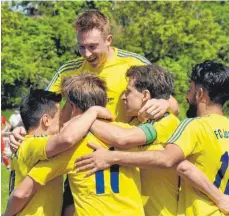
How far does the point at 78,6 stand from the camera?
50.8m

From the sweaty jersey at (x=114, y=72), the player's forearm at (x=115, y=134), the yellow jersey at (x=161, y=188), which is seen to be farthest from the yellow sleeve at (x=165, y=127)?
the sweaty jersey at (x=114, y=72)

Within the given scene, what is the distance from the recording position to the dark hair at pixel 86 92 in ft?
14.9

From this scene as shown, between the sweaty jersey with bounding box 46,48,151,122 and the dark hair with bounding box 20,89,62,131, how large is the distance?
555mm

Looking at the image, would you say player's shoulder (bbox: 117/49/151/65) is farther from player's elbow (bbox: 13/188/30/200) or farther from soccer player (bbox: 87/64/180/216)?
player's elbow (bbox: 13/188/30/200)

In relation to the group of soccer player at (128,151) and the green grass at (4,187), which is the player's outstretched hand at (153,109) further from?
the green grass at (4,187)

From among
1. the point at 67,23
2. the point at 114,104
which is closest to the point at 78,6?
the point at 67,23

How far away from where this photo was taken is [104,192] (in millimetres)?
4496

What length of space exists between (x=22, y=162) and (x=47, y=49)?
42816 mm

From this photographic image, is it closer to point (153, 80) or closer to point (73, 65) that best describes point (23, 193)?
point (153, 80)

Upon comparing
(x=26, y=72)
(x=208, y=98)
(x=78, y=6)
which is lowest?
(x=26, y=72)

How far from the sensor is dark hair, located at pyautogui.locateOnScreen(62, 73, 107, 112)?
14.9ft

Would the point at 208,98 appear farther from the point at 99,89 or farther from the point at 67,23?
the point at 67,23

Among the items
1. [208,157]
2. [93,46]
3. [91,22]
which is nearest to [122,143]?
[208,157]

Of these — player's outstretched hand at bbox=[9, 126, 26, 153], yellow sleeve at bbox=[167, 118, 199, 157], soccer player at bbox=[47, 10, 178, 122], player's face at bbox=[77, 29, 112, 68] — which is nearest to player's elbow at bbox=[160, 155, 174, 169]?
yellow sleeve at bbox=[167, 118, 199, 157]
